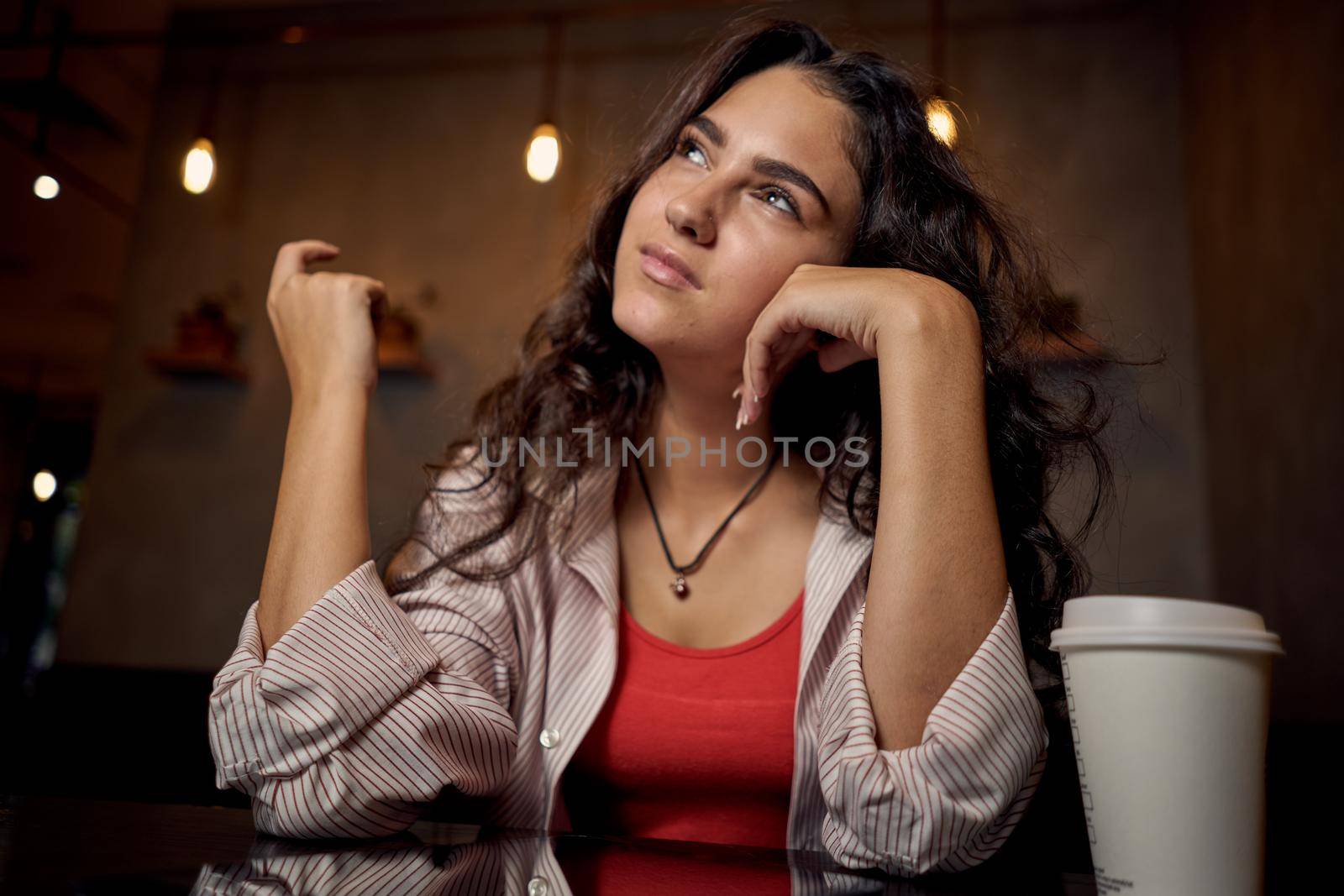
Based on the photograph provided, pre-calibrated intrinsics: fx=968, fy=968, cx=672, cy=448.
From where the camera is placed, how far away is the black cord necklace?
1.22 m

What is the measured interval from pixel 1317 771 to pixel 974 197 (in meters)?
0.91

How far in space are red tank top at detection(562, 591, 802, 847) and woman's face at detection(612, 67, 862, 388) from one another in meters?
0.36

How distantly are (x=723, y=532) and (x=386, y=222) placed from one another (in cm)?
281

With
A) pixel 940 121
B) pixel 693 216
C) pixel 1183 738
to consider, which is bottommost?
pixel 1183 738

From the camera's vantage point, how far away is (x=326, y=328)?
3.43 ft

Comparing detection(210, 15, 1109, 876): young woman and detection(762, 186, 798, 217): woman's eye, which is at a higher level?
detection(762, 186, 798, 217): woman's eye

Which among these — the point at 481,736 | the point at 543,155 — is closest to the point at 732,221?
the point at 481,736

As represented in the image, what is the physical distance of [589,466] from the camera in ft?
4.08

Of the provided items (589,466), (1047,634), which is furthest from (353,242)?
(1047,634)

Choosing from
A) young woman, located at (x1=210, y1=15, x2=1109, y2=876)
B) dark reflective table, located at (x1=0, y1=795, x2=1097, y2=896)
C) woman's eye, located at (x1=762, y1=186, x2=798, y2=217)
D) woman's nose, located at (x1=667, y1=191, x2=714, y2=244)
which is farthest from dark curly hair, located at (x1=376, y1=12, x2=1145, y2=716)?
dark reflective table, located at (x1=0, y1=795, x2=1097, y2=896)

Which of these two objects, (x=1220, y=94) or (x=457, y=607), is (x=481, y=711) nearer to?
(x=457, y=607)

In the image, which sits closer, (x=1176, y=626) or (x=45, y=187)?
(x=1176, y=626)

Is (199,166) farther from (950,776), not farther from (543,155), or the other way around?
(950,776)

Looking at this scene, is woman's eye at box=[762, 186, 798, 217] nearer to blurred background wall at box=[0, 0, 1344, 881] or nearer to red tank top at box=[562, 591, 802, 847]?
red tank top at box=[562, 591, 802, 847]
